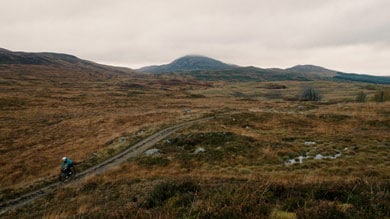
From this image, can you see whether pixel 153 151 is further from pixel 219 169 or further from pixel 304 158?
pixel 304 158

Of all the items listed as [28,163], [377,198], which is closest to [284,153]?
[377,198]

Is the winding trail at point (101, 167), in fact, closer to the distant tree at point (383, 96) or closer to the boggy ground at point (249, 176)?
the boggy ground at point (249, 176)

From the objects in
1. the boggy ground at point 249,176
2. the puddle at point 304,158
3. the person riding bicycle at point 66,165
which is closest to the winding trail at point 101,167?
the person riding bicycle at point 66,165

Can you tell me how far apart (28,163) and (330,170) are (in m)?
36.2

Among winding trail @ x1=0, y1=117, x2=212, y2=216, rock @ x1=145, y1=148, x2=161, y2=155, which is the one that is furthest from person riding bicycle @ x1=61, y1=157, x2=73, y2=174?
rock @ x1=145, y1=148, x2=161, y2=155

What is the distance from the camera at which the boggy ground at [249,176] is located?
715 cm

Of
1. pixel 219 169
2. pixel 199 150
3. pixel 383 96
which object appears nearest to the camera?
pixel 219 169

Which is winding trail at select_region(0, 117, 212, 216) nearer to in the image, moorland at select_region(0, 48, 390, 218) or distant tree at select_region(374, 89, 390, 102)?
moorland at select_region(0, 48, 390, 218)

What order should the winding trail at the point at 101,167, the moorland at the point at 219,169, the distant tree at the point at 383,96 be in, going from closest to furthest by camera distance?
the moorland at the point at 219,169
the winding trail at the point at 101,167
the distant tree at the point at 383,96

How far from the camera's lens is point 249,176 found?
1495 cm

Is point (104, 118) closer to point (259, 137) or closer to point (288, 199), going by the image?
point (259, 137)

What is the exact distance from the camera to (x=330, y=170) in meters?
18.7

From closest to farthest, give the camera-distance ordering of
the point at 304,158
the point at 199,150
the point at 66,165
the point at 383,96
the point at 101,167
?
the point at 66,165 < the point at 304,158 < the point at 101,167 < the point at 199,150 < the point at 383,96

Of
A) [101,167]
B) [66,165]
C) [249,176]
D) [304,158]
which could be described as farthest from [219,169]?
[66,165]
